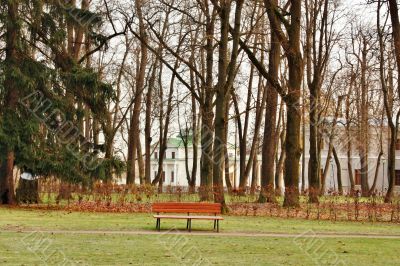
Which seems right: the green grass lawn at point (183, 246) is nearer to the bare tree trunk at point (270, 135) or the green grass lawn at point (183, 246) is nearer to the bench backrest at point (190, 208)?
the bench backrest at point (190, 208)

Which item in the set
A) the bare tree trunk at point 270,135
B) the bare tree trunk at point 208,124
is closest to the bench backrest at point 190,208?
the bare tree trunk at point 208,124

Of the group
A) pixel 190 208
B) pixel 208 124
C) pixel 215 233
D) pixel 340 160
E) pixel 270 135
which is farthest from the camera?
pixel 340 160

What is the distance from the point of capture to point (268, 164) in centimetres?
3619

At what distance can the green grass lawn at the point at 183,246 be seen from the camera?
13.1 metres

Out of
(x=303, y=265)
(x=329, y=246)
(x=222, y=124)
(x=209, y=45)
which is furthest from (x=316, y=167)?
(x=303, y=265)

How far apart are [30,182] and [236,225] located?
1136cm

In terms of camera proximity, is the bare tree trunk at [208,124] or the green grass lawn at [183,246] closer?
the green grass lawn at [183,246]

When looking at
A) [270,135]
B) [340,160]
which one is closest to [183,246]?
[270,135]

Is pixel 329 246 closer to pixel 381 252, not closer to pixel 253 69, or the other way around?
pixel 381 252

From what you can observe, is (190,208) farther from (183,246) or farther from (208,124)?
(208,124)

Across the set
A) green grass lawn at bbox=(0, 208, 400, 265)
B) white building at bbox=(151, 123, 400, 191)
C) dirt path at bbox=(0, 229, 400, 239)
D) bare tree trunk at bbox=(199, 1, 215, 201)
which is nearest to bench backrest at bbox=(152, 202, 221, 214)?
green grass lawn at bbox=(0, 208, 400, 265)

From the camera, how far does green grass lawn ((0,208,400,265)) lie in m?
13.1

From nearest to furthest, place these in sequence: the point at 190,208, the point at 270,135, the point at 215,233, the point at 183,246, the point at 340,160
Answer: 1. the point at 183,246
2. the point at 215,233
3. the point at 190,208
4. the point at 270,135
5. the point at 340,160

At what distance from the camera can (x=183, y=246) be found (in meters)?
15.2
